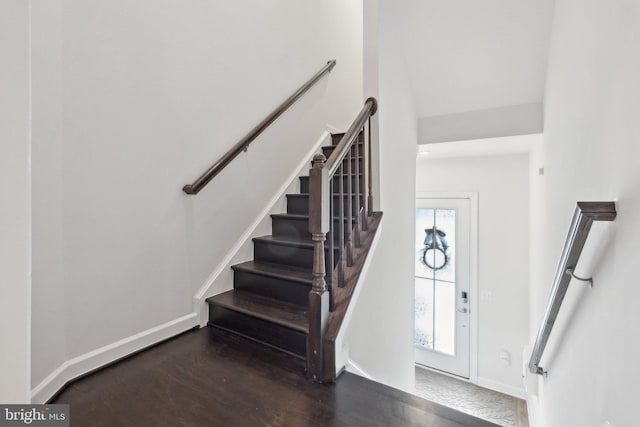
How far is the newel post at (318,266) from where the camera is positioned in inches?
56.4

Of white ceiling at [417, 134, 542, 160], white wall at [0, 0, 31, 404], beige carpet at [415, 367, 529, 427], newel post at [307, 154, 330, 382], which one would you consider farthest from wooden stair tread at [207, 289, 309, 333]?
beige carpet at [415, 367, 529, 427]

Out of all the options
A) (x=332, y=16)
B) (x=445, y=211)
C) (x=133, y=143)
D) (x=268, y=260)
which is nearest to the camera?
(x=133, y=143)

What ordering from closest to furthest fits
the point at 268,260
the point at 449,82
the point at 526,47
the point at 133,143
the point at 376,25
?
the point at 133,143, the point at 376,25, the point at 526,47, the point at 268,260, the point at 449,82

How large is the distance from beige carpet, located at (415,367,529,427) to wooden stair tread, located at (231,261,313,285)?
7.98 feet

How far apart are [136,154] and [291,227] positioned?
3.95 feet

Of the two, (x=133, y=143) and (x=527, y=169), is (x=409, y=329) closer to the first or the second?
(x=527, y=169)

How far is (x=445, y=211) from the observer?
409cm

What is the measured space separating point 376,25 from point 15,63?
6.14 ft

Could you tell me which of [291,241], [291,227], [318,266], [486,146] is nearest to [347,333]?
[318,266]

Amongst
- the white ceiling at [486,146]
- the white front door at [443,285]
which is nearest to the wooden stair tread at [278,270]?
the white ceiling at [486,146]

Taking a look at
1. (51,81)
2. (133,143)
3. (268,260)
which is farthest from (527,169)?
(51,81)

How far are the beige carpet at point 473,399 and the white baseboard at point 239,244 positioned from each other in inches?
107

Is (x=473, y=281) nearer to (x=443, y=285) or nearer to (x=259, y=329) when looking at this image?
(x=443, y=285)

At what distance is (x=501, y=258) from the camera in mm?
3682
